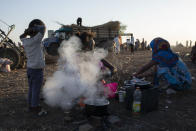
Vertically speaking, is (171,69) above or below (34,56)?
below

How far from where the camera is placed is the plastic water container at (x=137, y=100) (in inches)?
133

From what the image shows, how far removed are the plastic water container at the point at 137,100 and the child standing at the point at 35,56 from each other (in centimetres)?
157

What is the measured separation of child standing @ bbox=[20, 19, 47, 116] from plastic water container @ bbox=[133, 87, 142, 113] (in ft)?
5.16

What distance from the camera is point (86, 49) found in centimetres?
477

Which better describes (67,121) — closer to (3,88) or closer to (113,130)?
(113,130)

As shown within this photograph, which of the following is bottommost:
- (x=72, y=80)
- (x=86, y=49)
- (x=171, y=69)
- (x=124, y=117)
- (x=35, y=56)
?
(x=124, y=117)

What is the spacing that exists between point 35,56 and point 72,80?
3.37ft

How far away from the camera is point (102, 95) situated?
412 centimetres

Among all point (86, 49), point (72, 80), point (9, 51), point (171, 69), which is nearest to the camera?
point (72, 80)

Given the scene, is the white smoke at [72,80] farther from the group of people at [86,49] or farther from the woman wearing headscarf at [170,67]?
the woman wearing headscarf at [170,67]

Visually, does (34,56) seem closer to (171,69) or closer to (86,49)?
(86,49)

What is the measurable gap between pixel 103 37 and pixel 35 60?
47.6 ft

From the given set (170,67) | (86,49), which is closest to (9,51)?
(86,49)

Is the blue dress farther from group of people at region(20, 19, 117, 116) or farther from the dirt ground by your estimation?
group of people at region(20, 19, 117, 116)
